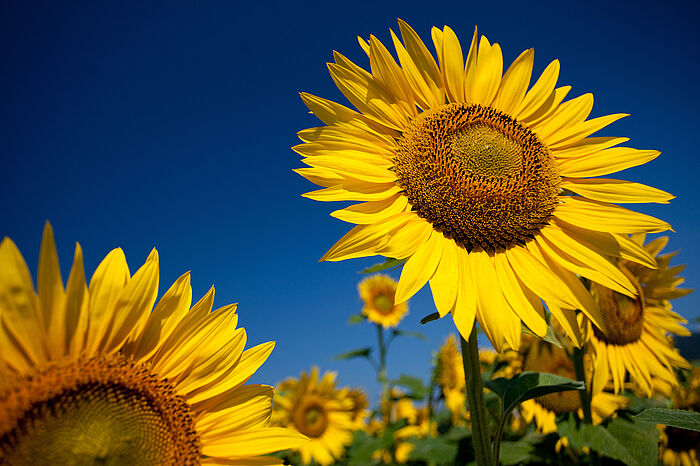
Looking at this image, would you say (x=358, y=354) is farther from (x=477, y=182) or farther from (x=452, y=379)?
(x=477, y=182)

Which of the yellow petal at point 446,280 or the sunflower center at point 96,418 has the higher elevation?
the yellow petal at point 446,280

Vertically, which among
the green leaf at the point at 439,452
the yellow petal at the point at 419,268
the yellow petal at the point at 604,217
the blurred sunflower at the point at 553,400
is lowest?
the green leaf at the point at 439,452

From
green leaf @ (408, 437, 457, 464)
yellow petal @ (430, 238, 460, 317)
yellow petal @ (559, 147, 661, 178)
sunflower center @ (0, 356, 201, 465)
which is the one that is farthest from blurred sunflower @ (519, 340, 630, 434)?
sunflower center @ (0, 356, 201, 465)

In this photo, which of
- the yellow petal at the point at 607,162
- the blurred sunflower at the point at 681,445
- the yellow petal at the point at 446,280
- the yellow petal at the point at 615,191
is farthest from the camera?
the blurred sunflower at the point at 681,445

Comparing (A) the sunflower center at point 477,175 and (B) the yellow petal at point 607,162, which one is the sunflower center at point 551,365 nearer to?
(B) the yellow petal at point 607,162

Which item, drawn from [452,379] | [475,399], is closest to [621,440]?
[475,399]

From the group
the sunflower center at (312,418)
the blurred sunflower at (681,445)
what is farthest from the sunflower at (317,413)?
the blurred sunflower at (681,445)

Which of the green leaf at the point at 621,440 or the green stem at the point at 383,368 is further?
the green stem at the point at 383,368

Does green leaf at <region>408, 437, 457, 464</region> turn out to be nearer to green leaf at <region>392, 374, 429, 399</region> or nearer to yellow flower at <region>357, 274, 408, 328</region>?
green leaf at <region>392, 374, 429, 399</region>
